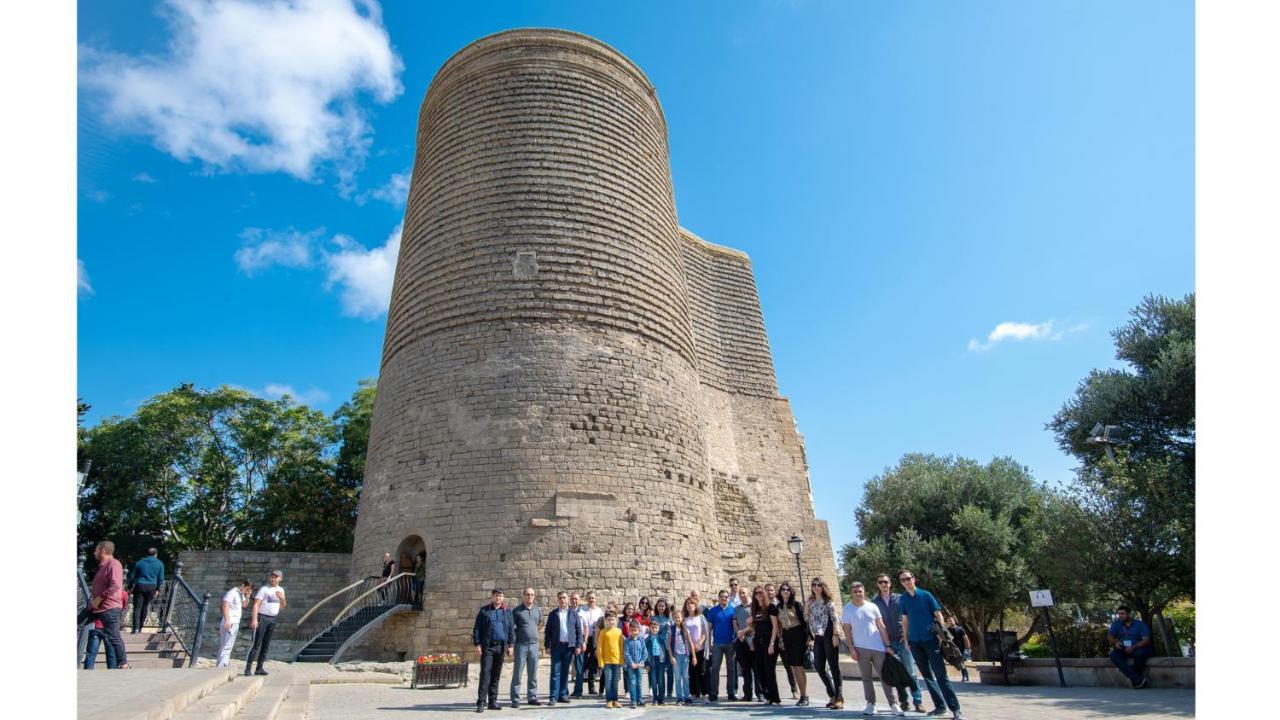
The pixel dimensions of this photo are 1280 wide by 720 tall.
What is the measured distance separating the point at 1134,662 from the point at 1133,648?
0.20 m

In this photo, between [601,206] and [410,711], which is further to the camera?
[601,206]

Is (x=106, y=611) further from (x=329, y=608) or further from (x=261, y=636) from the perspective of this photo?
(x=329, y=608)

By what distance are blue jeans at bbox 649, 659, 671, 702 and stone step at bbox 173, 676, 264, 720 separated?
13.4 feet

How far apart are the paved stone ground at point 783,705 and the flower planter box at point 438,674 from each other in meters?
0.16

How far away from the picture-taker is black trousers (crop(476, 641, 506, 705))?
23.8ft

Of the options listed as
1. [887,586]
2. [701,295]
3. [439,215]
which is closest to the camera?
[887,586]

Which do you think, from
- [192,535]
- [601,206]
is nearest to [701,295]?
[601,206]

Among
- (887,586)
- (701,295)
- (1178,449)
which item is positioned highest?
(701,295)

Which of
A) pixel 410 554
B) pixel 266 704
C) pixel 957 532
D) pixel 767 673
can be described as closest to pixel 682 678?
pixel 767 673

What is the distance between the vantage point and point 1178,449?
48.7ft

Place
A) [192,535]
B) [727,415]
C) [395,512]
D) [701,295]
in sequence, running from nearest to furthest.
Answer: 1. [395,512]
2. [727,415]
3. [701,295]
4. [192,535]

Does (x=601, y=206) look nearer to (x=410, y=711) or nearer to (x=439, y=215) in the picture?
(x=439, y=215)

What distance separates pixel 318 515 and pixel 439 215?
12.9 m

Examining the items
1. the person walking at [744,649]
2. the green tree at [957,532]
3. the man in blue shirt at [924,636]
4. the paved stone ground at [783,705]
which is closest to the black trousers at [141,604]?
the paved stone ground at [783,705]
